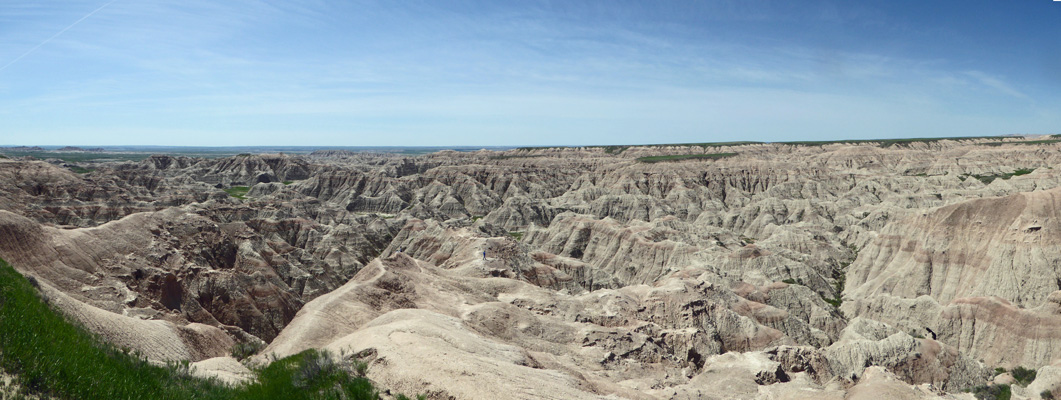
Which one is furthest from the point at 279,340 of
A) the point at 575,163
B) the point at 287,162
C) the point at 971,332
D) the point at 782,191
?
the point at 287,162

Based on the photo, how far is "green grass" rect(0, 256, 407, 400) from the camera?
9.39 metres

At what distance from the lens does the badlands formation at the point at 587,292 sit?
21766mm

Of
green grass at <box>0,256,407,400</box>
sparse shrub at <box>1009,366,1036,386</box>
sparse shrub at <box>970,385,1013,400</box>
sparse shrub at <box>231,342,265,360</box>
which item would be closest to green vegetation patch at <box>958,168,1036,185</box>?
sparse shrub at <box>1009,366,1036,386</box>

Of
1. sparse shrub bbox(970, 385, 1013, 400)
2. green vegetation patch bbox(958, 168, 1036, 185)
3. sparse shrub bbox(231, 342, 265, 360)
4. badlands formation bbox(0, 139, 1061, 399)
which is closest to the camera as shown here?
badlands formation bbox(0, 139, 1061, 399)

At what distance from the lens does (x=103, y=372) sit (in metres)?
10.8

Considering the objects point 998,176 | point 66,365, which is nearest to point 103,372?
point 66,365

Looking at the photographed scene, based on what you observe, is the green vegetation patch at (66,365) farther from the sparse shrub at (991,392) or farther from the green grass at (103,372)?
the sparse shrub at (991,392)

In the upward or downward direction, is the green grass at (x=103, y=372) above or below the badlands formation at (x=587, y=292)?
above

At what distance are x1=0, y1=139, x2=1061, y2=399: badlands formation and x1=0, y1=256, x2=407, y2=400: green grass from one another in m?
1.90

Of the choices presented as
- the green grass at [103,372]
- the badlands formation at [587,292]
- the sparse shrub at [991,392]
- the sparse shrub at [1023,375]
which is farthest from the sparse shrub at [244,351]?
the sparse shrub at [1023,375]

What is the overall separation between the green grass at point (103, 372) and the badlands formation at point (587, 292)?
190 cm

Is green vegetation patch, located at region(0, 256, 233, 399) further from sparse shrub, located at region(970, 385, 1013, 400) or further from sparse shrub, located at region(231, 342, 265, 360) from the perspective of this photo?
sparse shrub, located at region(970, 385, 1013, 400)

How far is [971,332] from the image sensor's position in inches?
1483

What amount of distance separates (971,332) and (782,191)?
72958 millimetres
